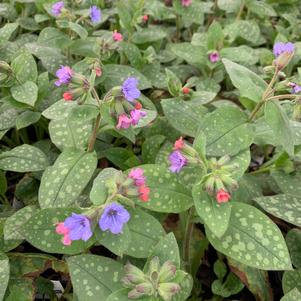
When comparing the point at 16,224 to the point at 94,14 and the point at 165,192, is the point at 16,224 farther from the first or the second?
the point at 94,14

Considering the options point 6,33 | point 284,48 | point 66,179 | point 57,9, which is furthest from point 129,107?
point 6,33

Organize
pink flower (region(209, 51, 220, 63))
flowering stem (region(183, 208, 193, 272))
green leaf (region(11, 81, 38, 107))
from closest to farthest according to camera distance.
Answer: flowering stem (region(183, 208, 193, 272)), green leaf (region(11, 81, 38, 107)), pink flower (region(209, 51, 220, 63))

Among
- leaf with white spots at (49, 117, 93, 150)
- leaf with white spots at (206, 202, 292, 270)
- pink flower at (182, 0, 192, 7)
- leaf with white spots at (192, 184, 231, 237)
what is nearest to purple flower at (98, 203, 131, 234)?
leaf with white spots at (192, 184, 231, 237)

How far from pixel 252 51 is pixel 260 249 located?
1.56 meters

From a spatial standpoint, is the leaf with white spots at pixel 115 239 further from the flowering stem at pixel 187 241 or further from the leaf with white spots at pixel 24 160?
the leaf with white spots at pixel 24 160

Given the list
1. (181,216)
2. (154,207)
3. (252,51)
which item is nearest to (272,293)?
(181,216)

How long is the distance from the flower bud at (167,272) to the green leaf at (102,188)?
0.90ft

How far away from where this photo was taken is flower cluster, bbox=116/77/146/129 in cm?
159

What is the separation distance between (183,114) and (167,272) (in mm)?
882

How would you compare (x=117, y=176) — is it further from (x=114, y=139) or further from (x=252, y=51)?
(x=252, y=51)

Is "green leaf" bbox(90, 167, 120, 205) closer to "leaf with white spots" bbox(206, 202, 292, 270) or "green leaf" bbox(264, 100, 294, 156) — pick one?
"leaf with white spots" bbox(206, 202, 292, 270)

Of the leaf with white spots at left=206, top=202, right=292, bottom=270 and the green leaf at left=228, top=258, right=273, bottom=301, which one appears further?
the green leaf at left=228, top=258, right=273, bottom=301

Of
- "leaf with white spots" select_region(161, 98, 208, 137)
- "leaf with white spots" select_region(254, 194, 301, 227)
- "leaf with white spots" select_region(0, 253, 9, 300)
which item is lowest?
"leaf with white spots" select_region(254, 194, 301, 227)

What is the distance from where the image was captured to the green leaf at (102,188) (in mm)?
1473
